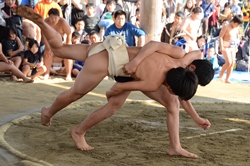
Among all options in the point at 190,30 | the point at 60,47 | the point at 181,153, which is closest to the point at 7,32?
the point at 190,30

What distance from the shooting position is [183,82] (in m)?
2.22

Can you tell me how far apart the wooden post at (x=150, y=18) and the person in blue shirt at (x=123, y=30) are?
73cm

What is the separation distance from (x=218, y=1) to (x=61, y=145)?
311 inches

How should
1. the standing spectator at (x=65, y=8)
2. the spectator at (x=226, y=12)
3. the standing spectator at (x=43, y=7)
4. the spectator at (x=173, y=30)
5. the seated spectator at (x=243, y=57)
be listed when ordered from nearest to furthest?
the standing spectator at (x=43, y=7) < the standing spectator at (x=65, y=8) < the spectator at (x=173, y=30) < the seated spectator at (x=243, y=57) < the spectator at (x=226, y=12)

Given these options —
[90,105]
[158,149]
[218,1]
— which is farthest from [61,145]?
[218,1]

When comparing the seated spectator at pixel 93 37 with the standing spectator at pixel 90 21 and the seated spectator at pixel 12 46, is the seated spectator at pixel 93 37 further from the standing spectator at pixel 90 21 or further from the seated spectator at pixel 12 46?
the seated spectator at pixel 12 46

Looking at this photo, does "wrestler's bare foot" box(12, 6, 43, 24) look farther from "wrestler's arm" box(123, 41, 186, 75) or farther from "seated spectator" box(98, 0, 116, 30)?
"seated spectator" box(98, 0, 116, 30)

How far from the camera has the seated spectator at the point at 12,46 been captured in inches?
219

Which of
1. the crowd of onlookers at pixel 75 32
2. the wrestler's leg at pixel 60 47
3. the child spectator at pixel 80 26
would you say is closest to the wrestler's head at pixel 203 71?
the wrestler's leg at pixel 60 47

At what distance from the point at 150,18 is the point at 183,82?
14.8ft

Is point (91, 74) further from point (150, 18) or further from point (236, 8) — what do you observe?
point (236, 8)

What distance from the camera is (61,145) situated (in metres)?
2.57

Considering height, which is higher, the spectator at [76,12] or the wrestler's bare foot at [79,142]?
the spectator at [76,12]

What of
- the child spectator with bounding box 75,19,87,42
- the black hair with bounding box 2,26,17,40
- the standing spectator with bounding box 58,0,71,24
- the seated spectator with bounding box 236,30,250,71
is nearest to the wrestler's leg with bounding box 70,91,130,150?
the black hair with bounding box 2,26,17,40
